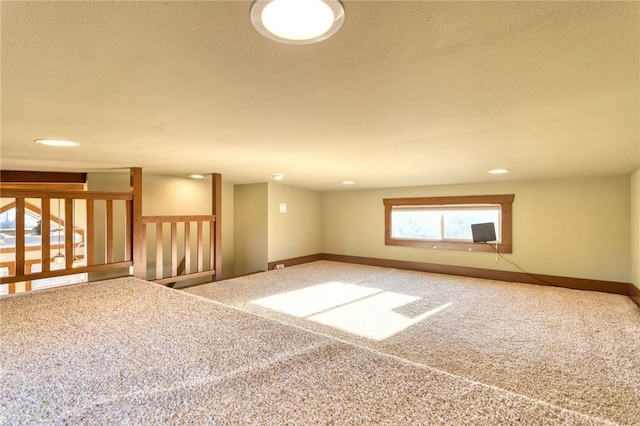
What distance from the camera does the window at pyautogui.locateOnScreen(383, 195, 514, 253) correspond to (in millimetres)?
4434

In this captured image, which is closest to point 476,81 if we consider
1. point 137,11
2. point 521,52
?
point 521,52

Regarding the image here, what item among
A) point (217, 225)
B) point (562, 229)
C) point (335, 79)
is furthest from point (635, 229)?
point (217, 225)

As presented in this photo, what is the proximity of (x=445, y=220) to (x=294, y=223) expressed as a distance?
2621 millimetres

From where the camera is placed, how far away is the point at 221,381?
3.78 ft

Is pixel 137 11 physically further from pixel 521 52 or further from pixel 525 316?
pixel 525 316

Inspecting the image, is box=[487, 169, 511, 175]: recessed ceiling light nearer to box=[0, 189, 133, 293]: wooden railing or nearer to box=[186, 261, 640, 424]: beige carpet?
box=[186, 261, 640, 424]: beige carpet

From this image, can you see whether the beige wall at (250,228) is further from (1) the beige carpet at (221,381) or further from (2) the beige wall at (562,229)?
(1) the beige carpet at (221,381)

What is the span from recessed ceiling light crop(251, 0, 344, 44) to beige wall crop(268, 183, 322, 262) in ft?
14.4

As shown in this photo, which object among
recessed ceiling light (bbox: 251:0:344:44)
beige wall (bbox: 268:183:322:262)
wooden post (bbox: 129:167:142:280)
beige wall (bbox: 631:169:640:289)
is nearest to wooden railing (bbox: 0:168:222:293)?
wooden post (bbox: 129:167:142:280)

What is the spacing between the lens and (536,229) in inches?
165

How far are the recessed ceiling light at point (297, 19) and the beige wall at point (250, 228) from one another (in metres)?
4.38

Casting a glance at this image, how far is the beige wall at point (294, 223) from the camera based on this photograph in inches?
211

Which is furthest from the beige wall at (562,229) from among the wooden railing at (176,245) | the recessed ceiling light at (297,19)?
the recessed ceiling light at (297,19)

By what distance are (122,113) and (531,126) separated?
7.82 ft
